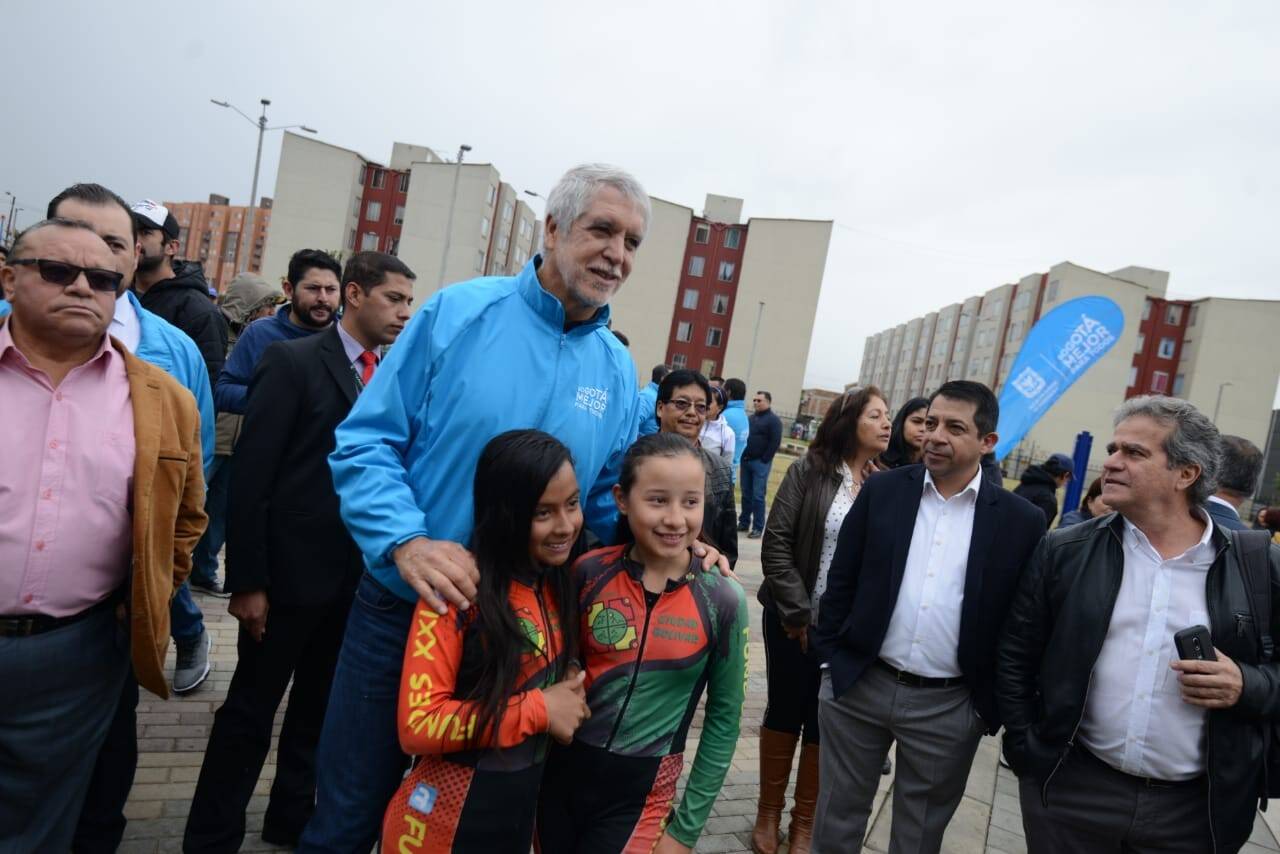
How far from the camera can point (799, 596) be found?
3.44 metres

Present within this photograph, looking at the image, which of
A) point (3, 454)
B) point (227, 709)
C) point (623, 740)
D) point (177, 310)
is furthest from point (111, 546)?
point (177, 310)

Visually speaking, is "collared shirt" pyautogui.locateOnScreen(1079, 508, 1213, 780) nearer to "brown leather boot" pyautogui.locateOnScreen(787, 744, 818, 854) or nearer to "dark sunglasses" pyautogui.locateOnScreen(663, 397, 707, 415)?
"brown leather boot" pyautogui.locateOnScreen(787, 744, 818, 854)

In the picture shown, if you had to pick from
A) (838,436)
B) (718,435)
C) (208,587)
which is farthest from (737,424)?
(208,587)

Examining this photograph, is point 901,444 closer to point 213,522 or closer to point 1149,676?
point 1149,676

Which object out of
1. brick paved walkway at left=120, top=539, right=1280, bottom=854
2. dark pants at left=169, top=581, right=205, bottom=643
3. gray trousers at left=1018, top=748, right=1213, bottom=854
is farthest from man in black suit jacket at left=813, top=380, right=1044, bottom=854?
dark pants at left=169, top=581, right=205, bottom=643

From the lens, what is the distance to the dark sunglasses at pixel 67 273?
6.31ft

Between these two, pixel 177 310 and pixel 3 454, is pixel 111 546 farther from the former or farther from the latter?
pixel 177 310

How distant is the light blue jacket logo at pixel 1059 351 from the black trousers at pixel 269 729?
26.0 ft

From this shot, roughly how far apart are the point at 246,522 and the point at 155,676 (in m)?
0.64

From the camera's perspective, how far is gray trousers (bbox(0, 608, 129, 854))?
1.94 meters

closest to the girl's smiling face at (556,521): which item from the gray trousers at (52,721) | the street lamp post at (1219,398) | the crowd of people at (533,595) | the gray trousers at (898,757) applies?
the crowd of people at (533,595)

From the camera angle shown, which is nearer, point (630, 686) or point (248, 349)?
point (630, 686)

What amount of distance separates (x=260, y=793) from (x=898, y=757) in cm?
276

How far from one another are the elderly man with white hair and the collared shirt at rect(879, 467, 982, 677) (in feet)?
5.21
